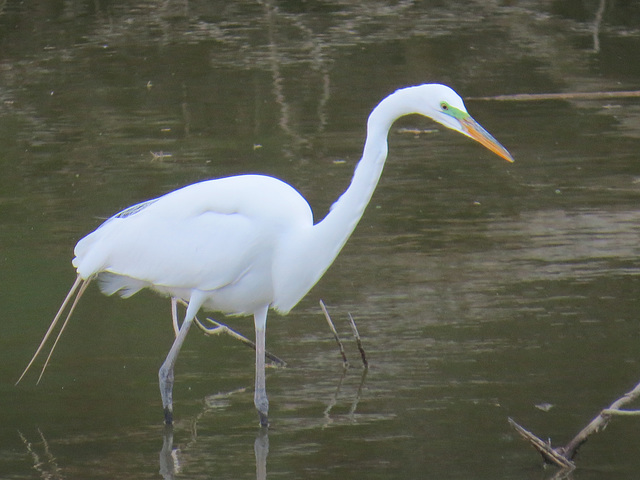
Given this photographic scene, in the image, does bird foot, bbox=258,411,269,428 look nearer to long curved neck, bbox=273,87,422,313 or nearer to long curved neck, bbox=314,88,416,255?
long curved neck, bbox=273,87,422,313

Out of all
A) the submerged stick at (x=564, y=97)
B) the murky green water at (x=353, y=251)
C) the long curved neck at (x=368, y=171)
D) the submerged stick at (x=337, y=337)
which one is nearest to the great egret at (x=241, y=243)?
the long curved neck at (x=368, y=171)

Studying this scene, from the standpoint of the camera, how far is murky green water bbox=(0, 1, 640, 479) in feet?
15.9

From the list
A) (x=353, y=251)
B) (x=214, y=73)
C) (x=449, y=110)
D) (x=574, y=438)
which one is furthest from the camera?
(x=214, y=73)

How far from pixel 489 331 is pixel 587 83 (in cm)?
582

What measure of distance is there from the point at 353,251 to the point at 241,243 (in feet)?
7.11

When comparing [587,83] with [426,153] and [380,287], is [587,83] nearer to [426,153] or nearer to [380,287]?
[426,153]

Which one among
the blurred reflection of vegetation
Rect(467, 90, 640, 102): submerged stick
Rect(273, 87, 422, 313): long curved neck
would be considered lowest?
the blurred reflection of vegetation

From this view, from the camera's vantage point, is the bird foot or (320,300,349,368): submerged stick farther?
(320,300,349,368): submerged stick

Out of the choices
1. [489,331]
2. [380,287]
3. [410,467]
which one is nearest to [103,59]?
[380,287]

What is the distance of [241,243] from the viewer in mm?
5090

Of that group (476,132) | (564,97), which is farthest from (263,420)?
(564,97)

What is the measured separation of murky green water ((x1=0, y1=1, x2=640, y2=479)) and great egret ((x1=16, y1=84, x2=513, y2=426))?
36 cm

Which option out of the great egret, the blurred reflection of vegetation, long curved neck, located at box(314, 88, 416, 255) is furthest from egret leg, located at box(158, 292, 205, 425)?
the blurred reflection of vegetation

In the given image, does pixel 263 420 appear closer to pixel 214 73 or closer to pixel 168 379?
pixel 168 379
